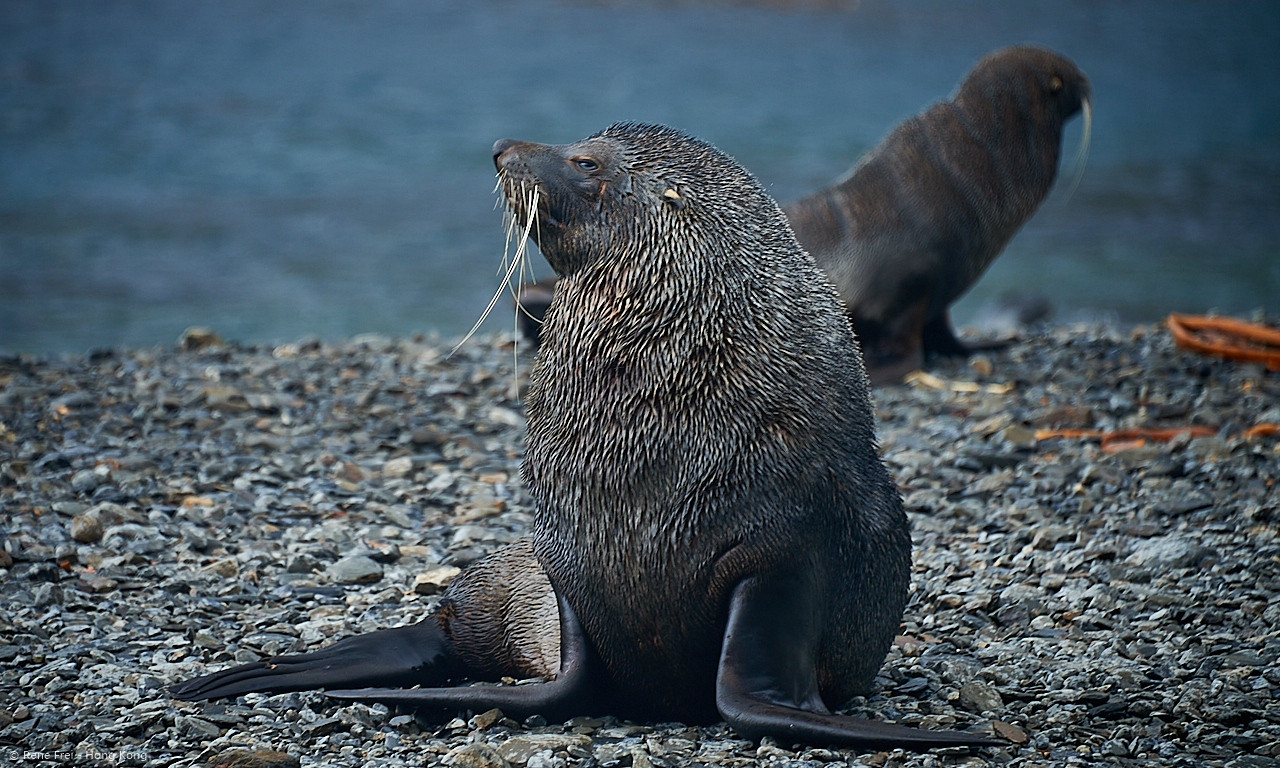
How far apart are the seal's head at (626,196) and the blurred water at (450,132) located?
967cm

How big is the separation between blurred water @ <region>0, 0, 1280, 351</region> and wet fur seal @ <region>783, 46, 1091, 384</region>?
5973 mm

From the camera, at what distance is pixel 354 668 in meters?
3.27

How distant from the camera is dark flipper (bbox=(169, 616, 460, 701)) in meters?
3.17

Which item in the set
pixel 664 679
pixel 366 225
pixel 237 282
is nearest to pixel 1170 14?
pixel 366 225

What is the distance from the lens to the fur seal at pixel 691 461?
278 centimetres

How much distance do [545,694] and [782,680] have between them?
0.59 meters

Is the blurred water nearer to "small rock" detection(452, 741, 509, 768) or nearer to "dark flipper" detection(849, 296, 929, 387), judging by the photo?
"dark flipper" detection(849, 296, 929, 387)

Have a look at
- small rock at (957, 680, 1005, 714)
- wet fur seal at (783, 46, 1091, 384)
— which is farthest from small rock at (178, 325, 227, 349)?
small rock at (957, 680, 1005, 714)

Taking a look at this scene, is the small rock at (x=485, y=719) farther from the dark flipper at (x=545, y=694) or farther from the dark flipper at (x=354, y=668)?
the dark flipper at (x=354, y=668)

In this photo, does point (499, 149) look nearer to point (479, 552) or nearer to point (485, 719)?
point (485, 719)

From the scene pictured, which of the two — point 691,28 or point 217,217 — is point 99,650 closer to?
point 217,217

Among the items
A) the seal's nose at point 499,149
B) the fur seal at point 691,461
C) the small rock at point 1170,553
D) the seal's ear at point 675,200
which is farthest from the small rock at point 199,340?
the small rock at point 1170,553

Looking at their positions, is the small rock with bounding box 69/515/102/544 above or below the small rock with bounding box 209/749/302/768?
above

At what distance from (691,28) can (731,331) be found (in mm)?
31034
